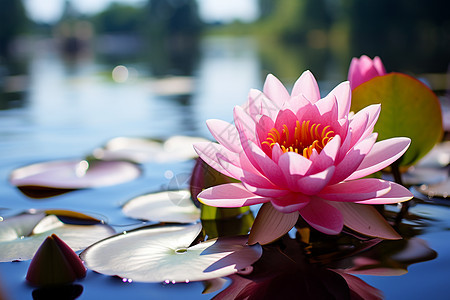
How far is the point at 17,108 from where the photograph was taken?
423 cm

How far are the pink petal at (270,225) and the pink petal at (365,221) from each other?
4.0 inches

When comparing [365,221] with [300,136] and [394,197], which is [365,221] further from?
[300,136]

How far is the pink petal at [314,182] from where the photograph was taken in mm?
783

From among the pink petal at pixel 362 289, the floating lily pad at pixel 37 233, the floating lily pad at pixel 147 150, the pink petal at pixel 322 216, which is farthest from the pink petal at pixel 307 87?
the floating lily pad at pixel 147 150

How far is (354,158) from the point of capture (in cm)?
82

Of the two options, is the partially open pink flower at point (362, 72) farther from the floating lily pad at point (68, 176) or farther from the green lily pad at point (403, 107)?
the floating lily pad at point (68, 176)

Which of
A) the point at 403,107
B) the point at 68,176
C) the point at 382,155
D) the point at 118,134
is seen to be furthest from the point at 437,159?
the point at 118,134

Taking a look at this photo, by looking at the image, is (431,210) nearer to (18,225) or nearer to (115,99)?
(18,225)

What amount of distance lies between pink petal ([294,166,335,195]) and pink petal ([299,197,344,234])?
0.05 metres

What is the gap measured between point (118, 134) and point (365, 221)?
2398 millimetres

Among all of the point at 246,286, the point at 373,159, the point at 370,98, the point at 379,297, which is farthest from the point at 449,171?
the point at 246,286

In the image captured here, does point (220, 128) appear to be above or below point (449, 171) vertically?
above

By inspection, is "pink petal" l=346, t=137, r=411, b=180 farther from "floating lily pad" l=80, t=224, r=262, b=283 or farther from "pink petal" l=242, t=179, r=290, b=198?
"floating lily pad" l=80, t=224, r=262, b=283

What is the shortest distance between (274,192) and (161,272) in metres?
0.26
